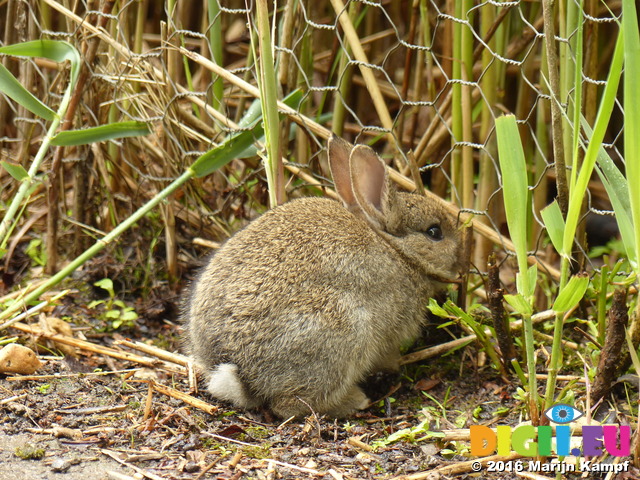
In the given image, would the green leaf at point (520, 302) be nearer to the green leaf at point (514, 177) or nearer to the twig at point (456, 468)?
the green leaf at point (514, 177)

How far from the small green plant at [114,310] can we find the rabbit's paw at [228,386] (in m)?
1.08

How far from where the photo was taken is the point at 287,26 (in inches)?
159

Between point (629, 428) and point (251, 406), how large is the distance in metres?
1.50

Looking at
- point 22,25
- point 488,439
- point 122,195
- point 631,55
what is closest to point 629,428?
point 488,439

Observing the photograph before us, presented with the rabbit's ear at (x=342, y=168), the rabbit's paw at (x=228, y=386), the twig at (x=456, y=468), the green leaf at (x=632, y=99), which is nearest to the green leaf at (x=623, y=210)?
the green leaf at (x=632, y=99)

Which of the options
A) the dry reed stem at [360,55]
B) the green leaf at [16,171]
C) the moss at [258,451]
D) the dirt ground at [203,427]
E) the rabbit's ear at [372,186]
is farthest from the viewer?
the dry reed stem at [360,55]

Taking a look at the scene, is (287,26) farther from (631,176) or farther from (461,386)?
(631,176)

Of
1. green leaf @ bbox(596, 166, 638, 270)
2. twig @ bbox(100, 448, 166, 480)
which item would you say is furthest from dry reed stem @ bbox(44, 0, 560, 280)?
twig @ bbox(100, 448, 166, 480)

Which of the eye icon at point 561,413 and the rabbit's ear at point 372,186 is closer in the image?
the eye icon at point 561,413

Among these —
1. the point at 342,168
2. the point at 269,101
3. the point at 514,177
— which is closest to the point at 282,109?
the point at 269,101

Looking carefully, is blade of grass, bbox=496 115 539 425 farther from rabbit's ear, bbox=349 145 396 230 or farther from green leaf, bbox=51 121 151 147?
green leaf, bbox=51 121 151 147

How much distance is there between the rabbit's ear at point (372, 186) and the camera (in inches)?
138

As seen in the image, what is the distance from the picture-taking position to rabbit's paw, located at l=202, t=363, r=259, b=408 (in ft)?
10.6

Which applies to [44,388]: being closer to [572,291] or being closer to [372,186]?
[372,186]
